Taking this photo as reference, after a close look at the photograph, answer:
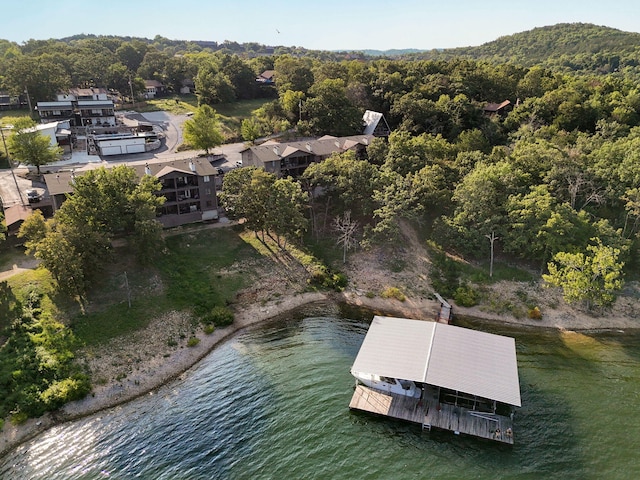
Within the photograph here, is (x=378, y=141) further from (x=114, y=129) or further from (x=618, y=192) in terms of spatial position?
(x=114, y=129)

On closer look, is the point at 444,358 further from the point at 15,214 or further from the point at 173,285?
the point at 15,214

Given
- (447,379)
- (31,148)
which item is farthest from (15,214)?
(447,379)

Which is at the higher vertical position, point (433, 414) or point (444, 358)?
point (444, 358)

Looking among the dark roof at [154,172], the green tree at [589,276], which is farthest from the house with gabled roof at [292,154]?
the green tree at [589,276]

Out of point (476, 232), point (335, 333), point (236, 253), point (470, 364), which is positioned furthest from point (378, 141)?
point (470, 364)

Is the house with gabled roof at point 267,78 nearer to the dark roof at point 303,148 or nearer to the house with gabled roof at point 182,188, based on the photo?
the dark roof at point 303,148

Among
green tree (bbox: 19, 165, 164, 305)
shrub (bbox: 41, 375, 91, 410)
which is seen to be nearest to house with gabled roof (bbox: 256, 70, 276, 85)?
green tree (bbox: 19, 165, 164, 305)
